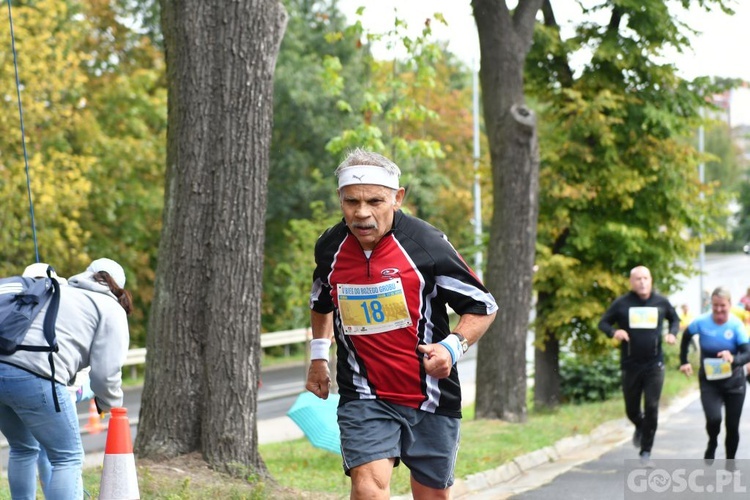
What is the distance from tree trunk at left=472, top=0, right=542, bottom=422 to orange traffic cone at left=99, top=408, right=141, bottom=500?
30.7 feet

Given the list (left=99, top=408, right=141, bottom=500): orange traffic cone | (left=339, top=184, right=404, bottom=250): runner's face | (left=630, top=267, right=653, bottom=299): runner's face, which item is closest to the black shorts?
(left=339, top=184, right=404, bottom=250): runner's face

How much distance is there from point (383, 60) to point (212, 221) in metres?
11.7

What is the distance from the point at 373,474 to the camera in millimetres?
5383

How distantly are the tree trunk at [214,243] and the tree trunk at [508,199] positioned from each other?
670 cm

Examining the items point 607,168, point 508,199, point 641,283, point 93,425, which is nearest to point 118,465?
point 641,283

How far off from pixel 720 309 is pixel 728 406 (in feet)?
3.08

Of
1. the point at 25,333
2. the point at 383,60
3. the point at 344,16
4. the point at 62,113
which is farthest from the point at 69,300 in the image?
the point at 344,16

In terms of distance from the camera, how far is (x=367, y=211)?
5.48 metres

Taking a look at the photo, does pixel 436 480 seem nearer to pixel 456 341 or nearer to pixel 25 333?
pixel 456 341

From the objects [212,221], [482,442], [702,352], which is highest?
[212,221]

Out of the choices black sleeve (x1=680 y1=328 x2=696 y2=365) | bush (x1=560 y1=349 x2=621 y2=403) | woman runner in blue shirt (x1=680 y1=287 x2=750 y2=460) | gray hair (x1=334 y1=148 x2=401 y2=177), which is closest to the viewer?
gray hair (x1=334 y1=148 x2=401 y2=177)

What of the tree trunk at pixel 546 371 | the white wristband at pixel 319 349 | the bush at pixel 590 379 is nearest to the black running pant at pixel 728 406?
the white wristband at pixel 319 349

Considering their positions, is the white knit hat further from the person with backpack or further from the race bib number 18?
the race bib number 18

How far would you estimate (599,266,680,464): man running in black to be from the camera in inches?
474
